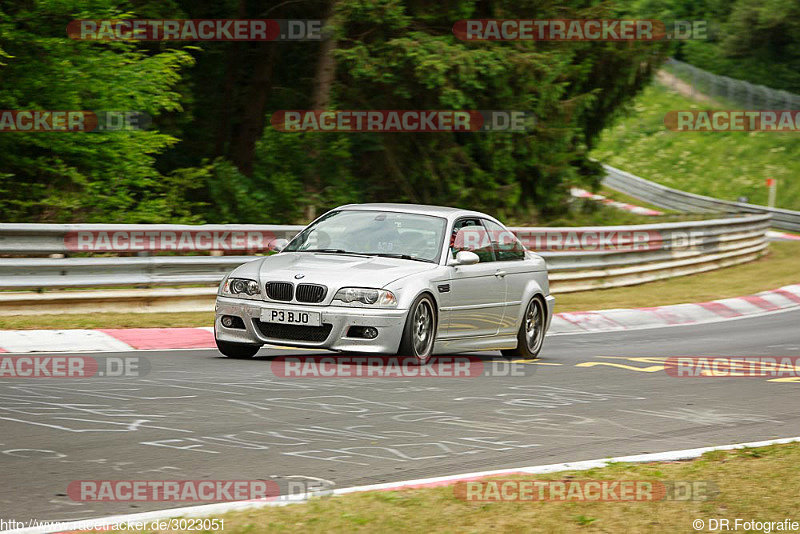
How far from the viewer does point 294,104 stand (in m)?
25.6

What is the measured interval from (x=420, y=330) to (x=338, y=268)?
3.06ft

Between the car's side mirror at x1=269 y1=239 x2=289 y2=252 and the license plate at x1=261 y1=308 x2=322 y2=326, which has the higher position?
the car's side mirror at x1=269 y1=239 x2=289 y2=252

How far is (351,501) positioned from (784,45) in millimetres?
63970

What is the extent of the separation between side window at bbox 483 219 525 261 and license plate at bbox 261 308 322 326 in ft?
9.30

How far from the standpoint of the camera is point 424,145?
24.1 metres

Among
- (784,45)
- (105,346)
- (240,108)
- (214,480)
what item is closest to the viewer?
(214,480)

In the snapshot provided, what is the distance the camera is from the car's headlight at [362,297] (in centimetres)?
963

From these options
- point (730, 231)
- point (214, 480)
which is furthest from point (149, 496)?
point (730, 231)

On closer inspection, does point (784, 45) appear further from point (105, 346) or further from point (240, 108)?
point (105, 346)

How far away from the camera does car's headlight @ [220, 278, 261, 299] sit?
9898mm
